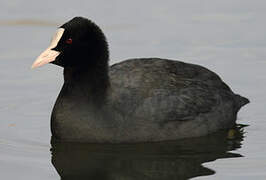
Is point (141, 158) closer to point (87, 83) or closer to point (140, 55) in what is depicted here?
point (87, 83)

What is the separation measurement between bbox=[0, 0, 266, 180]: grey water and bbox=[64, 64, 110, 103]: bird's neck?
2.03 feet

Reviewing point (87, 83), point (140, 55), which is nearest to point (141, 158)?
point (87, 83)

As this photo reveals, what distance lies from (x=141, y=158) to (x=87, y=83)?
3.82 feet

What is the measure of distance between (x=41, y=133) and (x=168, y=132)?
164 cm

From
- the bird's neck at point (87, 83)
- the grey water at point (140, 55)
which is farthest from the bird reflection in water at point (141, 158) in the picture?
the bird's neck at point (87, 83)

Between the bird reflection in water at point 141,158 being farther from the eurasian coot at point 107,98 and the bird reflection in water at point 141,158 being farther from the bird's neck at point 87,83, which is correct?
the bird's neck at point 87,83

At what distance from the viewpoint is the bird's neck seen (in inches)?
457

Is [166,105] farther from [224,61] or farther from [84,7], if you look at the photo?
[84,7]

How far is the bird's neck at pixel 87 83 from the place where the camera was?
1162 centimetres

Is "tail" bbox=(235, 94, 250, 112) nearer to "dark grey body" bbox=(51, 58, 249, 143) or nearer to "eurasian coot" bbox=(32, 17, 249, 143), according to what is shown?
"dark grey body" bbox=(51, 58, 249, 143)

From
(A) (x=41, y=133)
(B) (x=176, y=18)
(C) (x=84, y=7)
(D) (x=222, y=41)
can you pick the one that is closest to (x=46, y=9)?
(C) (x=84, y=7)

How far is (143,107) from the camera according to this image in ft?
38.0

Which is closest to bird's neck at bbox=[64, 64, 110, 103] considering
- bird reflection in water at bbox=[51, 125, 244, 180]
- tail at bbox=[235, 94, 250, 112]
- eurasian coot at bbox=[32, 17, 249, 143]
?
eurasian coot at bbox=[32, 17, 249, 143]

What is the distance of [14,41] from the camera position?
49.8 ft
